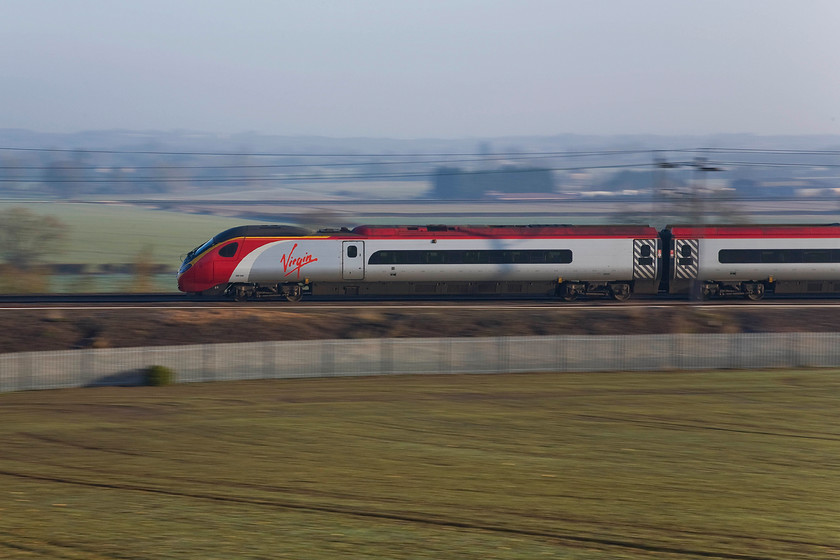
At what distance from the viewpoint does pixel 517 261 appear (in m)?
44.0

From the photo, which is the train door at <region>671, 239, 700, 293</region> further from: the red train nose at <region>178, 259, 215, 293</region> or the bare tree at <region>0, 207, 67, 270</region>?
the bare tree at <region>0, 207, 67, 270</region>

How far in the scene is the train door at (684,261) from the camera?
44438 mm

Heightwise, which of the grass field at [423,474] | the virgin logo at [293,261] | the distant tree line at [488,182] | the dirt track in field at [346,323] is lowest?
the grass field at [423,474]

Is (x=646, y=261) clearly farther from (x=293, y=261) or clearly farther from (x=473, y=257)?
(x=293, y=261)

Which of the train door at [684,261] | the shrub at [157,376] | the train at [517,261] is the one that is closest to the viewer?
the shrub at [157,376]

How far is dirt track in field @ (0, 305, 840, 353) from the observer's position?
114 ft

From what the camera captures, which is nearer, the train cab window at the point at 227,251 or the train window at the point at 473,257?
the train cab window at the point at 227,251

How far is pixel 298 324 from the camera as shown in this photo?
36.9m

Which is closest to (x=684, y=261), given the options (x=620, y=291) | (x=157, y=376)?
(x=620, y=291)

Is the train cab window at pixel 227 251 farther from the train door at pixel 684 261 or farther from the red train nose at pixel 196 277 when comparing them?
the train door at pixel 684 261

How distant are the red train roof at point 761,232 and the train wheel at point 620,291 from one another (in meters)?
3.92

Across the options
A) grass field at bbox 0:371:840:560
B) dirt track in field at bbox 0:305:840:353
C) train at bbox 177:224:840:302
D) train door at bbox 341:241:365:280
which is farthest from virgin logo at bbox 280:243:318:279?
grass field at bbox 0:371:840:560

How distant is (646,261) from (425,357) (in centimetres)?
1909

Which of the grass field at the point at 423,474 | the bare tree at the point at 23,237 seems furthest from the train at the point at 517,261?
the bare tree at the point at 23,237
